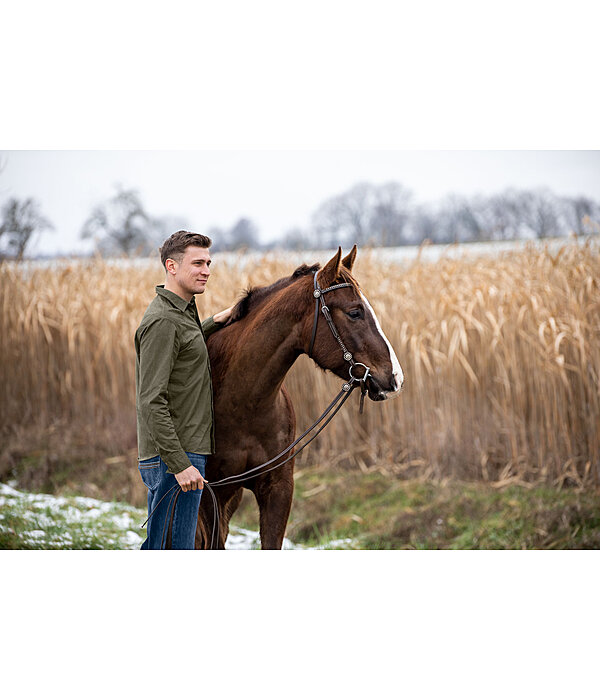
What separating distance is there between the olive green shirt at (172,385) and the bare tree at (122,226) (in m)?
2.08

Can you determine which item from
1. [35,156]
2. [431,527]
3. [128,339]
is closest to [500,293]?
[431,527]

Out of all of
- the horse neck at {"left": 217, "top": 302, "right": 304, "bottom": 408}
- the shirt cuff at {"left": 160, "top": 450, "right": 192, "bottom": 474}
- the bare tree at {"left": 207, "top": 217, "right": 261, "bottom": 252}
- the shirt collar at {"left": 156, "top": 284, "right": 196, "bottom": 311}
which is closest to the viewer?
the shirt cuff at {"left": 160, "top": 450, "right": 192, "bottom": 474}

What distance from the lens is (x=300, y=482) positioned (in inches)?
153

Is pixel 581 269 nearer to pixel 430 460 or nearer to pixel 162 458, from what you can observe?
pixel 430 460

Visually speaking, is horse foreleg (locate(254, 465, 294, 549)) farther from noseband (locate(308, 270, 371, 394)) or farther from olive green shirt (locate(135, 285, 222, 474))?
noseband (locate(308, 270, 371, 394))

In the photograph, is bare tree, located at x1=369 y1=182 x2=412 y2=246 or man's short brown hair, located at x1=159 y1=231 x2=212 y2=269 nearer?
man's short brown hair, located at x1=159 y1=231 x2=212 y2=269

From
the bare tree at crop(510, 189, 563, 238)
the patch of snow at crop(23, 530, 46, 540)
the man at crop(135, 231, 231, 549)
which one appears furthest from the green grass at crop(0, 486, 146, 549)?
the bare tree at crop(510, 189, 563, 238)

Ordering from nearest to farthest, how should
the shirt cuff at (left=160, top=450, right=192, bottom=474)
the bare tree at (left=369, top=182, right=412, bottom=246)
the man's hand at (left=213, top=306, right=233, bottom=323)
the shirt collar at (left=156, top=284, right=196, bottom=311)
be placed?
the shirt cuff at (left=160, top=450, right=192, bottom=474) < the shirt collar at (left=156, top=284, right=196, bottom=311) < the man's hand at (left=213, top=306, right=233, bottom=323) < the bare tree at (left=369, top=182, right=412, bottom=246)

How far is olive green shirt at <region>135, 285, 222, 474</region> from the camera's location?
1857 millimetres

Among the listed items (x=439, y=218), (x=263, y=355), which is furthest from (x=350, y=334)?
(x=439, y=218)

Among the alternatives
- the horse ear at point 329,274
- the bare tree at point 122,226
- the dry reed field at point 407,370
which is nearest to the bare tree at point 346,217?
the dry reed field at point 407,370

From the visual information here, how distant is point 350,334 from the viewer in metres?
2.08

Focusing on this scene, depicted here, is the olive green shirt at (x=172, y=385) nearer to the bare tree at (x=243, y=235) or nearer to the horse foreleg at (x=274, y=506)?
the horse foreleg at (x=274, y=506)

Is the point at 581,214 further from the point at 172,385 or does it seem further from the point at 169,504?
the point at 169,504
